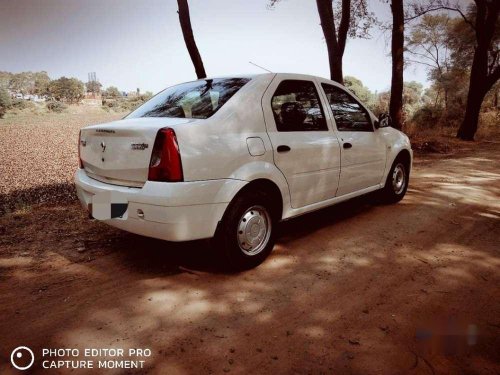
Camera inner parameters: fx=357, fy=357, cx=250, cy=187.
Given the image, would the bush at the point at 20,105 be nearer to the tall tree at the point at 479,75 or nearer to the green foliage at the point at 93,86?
the tall tree at the point at 479,75

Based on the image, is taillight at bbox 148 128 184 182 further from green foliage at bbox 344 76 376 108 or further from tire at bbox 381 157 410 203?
green foliage at bbox 344 76 376 108

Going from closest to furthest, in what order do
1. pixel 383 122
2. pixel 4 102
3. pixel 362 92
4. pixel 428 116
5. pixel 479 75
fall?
1. pixel 383 122
2. pixel 479 75
3. pixel 428 116
4. pixel 4 102
5. pixel 362 92

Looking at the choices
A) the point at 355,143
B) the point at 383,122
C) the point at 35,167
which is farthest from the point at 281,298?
the point at 35,167

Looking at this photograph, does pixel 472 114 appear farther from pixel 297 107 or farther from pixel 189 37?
pixel 297 107

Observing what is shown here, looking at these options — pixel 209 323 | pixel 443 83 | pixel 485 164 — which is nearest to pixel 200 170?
pixel 209 323

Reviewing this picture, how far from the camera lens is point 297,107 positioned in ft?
12.4

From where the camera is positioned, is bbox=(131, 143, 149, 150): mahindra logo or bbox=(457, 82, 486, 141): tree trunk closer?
bbox=(131, 143, 149, 150): mahindra logo

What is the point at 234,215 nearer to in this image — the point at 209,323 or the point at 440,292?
the point at 209,323

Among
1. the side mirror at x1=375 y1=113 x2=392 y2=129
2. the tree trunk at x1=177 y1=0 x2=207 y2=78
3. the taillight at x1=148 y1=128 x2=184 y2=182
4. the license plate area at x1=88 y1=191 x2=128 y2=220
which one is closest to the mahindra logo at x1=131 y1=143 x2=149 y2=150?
the taillight at x1=148 y1=128 x2=184 y2=182

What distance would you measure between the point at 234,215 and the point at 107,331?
4.30 feet

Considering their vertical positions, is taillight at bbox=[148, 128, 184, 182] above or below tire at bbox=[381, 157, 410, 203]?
above

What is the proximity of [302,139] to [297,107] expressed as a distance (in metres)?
0.36

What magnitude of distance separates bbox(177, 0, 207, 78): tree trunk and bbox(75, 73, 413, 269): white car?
434 cm

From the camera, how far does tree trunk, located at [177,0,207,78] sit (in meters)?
7.84
